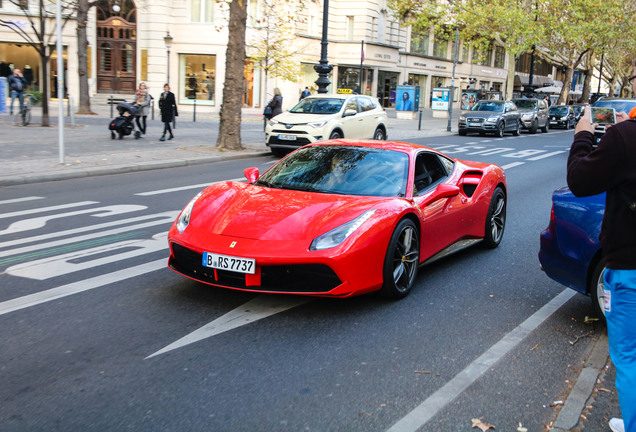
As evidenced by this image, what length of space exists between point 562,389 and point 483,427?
81 cm

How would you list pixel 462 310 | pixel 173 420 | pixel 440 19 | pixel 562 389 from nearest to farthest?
1. pixel 173 420
2. pixel 562 389
3. pixel 462 310
4. pixel 440 19

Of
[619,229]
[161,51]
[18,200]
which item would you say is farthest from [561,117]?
[619,229]

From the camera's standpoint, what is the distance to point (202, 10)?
124 feet

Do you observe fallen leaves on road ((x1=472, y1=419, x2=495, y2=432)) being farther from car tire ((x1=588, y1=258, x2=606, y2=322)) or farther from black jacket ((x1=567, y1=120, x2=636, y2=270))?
car tire ((x1=588, y1=258, x2=606, y2=322))

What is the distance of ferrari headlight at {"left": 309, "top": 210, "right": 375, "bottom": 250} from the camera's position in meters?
4.81

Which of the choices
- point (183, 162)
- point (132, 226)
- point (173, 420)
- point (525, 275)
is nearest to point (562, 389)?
point (173, 420)

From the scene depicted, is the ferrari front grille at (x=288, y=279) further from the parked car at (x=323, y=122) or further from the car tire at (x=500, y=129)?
the car tire at (x=500, y=129)

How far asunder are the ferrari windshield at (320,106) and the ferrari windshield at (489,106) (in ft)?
44.0

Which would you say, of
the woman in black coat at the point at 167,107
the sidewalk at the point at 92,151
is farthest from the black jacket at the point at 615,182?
the woman in black coat at the point at 167,107

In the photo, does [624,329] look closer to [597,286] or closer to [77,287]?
[597,286]

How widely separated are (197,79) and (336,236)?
35.9 m

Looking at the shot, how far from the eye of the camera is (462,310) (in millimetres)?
5242

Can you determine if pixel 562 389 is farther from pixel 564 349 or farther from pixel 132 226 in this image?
pixel 132 226

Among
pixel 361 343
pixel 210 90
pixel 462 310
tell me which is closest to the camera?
pixel 361 343
